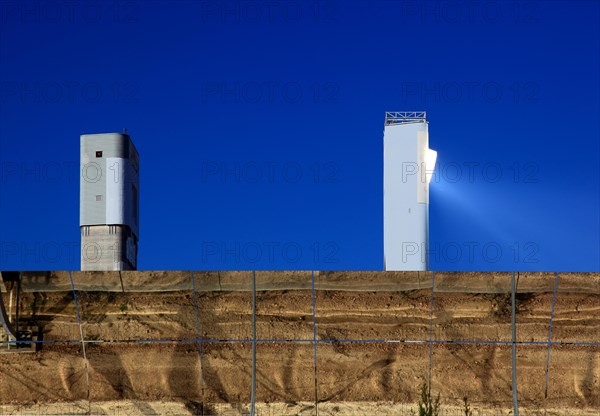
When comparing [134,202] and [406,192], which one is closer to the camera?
[406,192]

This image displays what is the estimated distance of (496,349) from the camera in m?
16.1

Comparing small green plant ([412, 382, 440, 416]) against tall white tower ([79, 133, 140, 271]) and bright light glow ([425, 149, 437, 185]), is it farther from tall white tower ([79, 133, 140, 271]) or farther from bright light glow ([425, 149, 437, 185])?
tall white tower ([79, 133, 140, 271])

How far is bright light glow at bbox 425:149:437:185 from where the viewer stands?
51438 millimetres

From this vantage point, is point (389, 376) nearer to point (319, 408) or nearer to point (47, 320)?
point (319, 408)

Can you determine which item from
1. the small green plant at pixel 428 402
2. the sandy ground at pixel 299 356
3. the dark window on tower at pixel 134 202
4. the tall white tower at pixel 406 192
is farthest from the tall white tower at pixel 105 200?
the small green plant at pixel 428 402

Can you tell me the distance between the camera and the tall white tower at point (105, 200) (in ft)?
258

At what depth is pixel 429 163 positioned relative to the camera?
2036 inches

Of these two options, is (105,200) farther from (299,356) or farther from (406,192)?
(299,356)

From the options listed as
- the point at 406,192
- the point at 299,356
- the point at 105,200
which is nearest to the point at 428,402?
the point at 299,356

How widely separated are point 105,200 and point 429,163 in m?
37.8

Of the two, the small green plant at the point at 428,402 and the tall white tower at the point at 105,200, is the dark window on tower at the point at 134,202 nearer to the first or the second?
the tall white tower at the point at 105,200

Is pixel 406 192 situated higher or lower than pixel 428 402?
higher

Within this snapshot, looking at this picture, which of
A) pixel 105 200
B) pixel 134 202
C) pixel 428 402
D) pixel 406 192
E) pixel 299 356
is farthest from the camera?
pixel 134 202

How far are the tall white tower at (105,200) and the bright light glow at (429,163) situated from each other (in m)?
35.8
